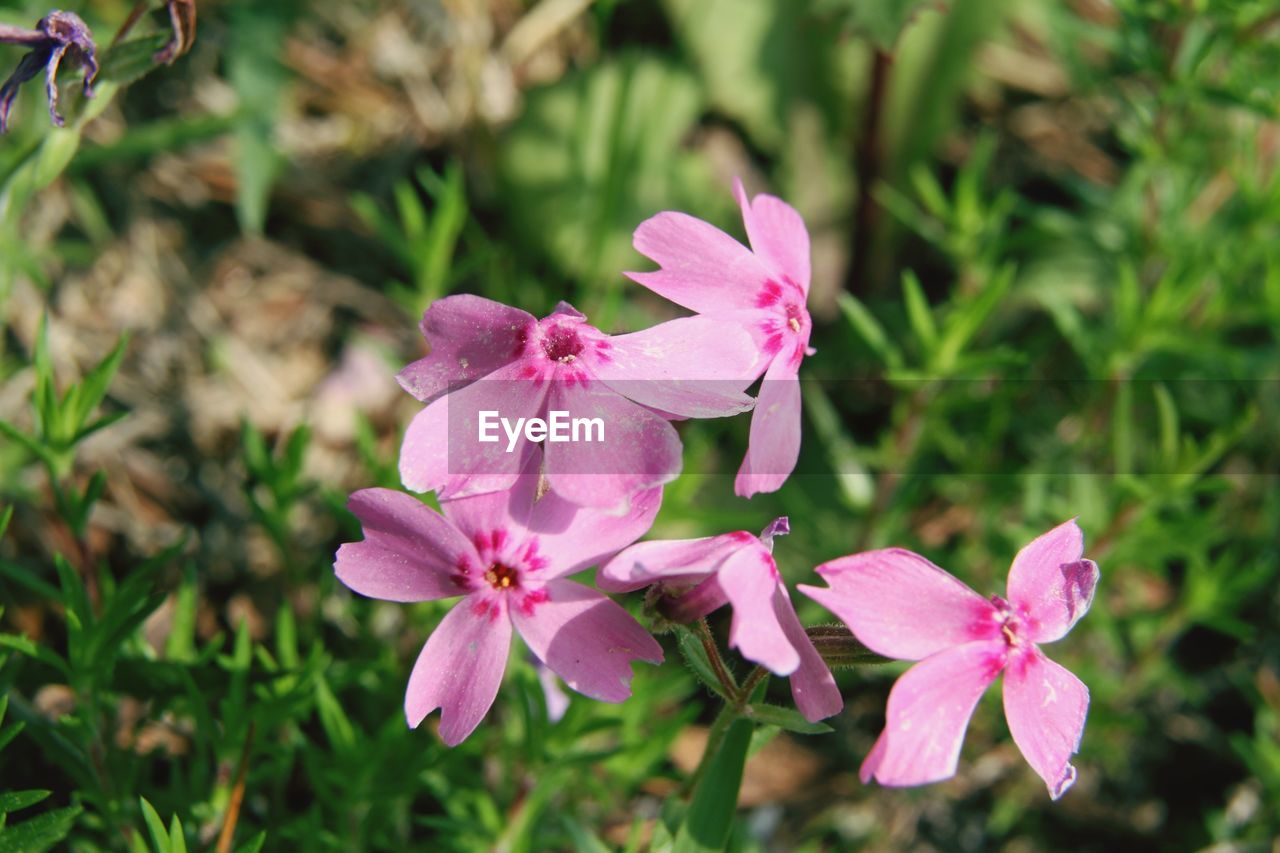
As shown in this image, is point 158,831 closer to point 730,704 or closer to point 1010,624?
point 730,704

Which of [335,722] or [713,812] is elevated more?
[713,812]

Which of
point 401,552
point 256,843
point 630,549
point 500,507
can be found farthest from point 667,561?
point 256,843

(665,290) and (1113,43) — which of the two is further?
(1113,43)

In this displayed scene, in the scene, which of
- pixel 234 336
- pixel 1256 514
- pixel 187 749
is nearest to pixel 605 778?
pixel 187 749

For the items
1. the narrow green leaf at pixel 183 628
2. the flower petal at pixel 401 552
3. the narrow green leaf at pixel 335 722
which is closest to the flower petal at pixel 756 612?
the flower petal at pixel 401 552

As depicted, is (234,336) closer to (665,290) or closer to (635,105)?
(635,105)

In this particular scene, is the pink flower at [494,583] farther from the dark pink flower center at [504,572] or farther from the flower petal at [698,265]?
the flower petal at [698,265]
